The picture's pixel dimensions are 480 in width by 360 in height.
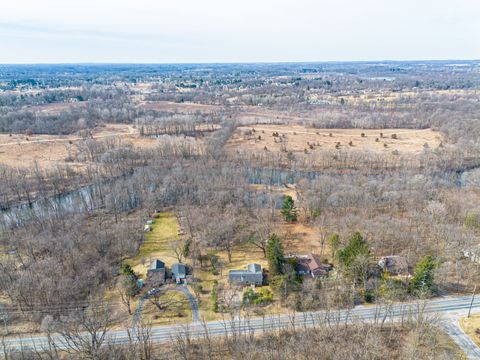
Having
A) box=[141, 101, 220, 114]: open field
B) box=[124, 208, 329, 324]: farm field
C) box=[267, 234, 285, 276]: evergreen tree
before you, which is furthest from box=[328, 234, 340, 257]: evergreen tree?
box=[141, 101, 220, 114]: open field

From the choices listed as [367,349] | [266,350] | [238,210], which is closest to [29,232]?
[238,210]

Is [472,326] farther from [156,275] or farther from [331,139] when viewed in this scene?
[331,139]

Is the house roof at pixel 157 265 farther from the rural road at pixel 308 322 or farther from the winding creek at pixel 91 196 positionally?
the winding creek at pixel 91 196

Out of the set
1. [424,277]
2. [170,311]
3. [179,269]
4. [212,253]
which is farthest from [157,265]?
[424,277]

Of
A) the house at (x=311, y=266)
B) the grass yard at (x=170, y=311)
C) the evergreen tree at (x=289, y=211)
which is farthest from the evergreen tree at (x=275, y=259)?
the evergreen tree at (x=289, y=211)

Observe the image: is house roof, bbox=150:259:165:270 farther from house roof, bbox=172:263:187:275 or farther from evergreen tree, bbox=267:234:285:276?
evergreen tree, bbox=267:234:285:276

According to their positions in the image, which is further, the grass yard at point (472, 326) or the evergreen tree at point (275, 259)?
the evergreen tree at point (275, 259)

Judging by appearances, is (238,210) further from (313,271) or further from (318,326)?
(318,326)
